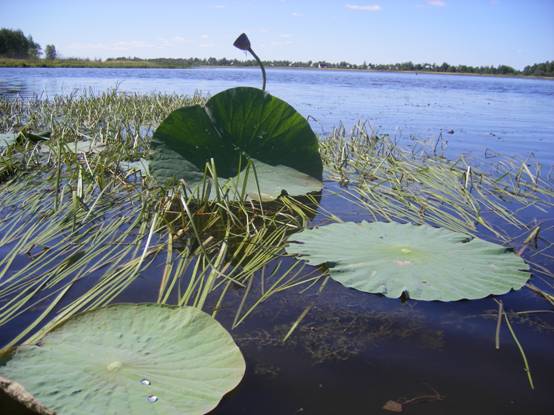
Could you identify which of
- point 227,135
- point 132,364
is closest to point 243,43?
point 227,135

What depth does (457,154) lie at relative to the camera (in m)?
4.87

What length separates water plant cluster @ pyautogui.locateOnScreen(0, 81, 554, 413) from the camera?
1.45m

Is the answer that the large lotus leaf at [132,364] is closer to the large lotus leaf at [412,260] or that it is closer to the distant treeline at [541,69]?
the large lotus leaf at [412,260]

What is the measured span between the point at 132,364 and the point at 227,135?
72.8 inches

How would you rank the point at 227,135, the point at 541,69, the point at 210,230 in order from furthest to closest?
1. the point at 541,69
2. the point at 227,135
3. the point at 210,230

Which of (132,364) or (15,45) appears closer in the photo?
(132,364)

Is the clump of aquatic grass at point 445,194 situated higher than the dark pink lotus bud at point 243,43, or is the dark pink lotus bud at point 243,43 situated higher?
the dark pink lotus bud at point 243,43

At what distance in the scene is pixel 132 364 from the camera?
1107 millimetres

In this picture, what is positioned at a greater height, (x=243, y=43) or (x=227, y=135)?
(x=243, y=43)

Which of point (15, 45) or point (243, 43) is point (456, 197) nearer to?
point (243, 43)

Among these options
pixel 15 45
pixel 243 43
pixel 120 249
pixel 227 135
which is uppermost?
pixel 15 45

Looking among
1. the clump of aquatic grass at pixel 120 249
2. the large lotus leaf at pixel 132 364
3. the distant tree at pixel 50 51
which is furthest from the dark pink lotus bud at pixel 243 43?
the distant tree at pixel 50 51

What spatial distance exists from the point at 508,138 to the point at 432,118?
2363 millimetres

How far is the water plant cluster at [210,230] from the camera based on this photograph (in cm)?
145
